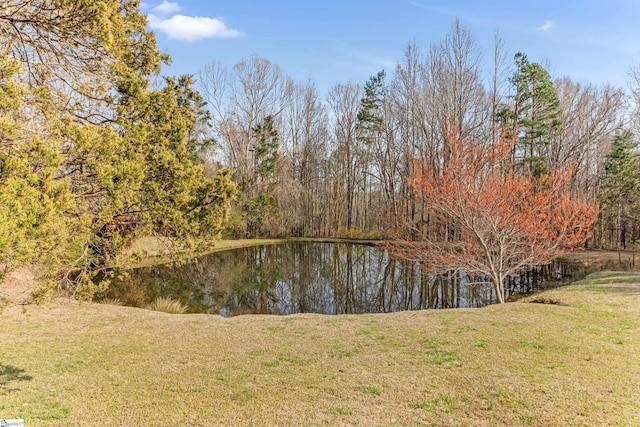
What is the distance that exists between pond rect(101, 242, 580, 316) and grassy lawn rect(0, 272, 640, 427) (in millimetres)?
3941

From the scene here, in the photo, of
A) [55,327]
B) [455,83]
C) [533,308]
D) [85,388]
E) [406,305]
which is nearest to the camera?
[85,388]

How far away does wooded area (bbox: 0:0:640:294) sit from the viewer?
373 centimetres

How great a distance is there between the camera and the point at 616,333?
5.72 m

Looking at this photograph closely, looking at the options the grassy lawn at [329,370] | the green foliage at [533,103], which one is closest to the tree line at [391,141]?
the green foliage at [533,103]

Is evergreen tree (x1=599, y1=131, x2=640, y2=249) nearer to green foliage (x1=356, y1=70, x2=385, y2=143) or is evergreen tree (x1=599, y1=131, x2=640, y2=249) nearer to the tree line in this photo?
the tree line

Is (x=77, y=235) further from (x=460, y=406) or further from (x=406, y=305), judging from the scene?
(x=406, y=305)

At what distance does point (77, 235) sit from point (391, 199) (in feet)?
82.2

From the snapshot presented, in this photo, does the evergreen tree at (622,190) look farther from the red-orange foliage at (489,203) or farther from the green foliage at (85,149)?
the green foliage at (85,149)

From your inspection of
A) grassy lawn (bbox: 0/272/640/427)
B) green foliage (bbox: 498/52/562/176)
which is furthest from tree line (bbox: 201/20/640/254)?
grassy lawn (bbox: 0/272/640/427)

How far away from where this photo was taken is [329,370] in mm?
4602

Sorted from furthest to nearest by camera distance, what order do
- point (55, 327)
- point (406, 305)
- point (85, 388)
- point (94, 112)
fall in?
point (406, 305) < point (55, 327) < point (94, 112) < point (85, 388)

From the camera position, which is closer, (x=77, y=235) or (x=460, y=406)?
(x=460, y=406)

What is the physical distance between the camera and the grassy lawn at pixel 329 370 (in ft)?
11.5

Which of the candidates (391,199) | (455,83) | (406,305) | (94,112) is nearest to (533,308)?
(406,305)
